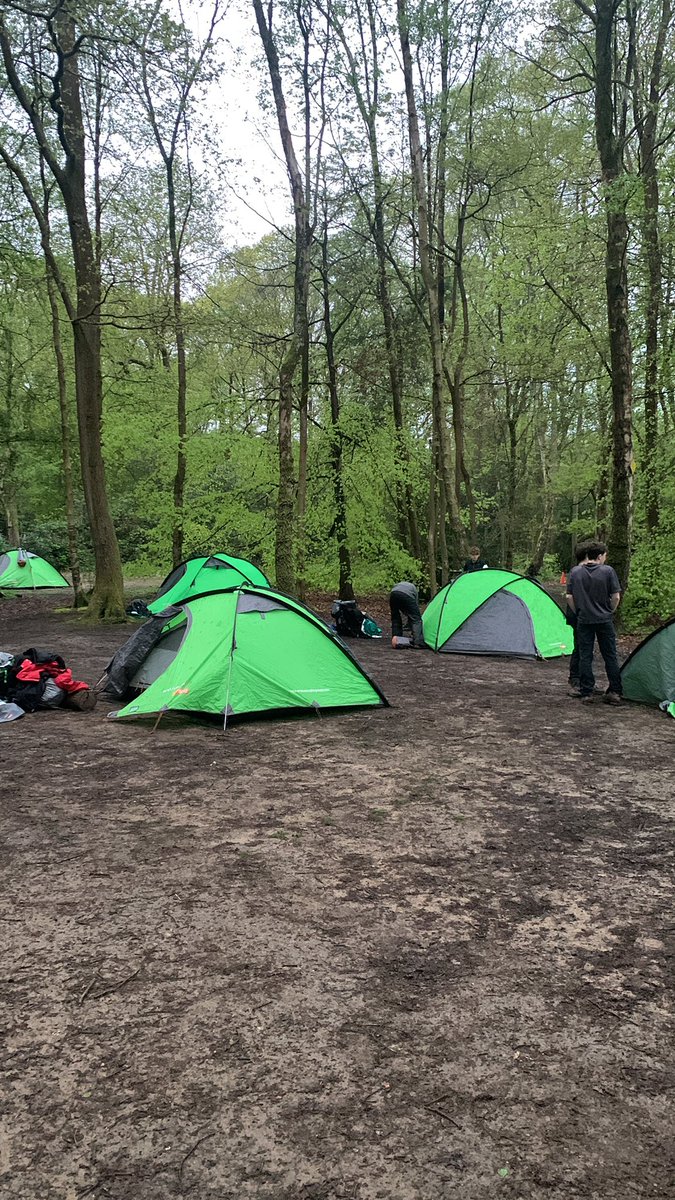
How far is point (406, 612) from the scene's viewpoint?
12.8m

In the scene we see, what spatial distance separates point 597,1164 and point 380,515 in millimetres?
16114

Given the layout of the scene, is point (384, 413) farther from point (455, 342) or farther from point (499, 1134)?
point (499, 1134)

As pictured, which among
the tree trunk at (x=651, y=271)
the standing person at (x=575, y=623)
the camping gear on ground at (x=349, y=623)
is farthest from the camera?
the camping gear on ground at (x=349, y=623)

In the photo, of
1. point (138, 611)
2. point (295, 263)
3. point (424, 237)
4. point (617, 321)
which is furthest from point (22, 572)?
point (617, 321)

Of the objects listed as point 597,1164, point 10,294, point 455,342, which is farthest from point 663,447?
point 10,294

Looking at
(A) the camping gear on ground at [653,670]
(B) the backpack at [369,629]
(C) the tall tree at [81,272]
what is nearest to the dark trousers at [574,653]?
(A) the camping gear on ground at [653,670]

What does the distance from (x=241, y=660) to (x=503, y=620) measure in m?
5.99

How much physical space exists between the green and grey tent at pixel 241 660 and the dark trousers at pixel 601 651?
2408 millimetres

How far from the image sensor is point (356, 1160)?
2070 mm

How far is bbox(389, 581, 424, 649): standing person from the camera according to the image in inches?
491

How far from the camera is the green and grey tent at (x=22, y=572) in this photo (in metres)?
23.6

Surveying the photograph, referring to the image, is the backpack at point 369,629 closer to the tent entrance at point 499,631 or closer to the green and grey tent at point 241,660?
the tent entrance at point 499,631

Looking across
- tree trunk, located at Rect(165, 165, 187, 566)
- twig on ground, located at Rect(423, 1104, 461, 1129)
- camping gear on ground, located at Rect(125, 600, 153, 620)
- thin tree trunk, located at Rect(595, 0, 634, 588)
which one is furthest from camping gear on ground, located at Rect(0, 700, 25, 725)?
tree trunk, located at Rect(165, 165, 187, 566)

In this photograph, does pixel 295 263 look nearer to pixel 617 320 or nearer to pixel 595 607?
pixel 617 320
